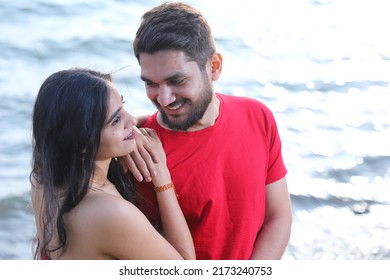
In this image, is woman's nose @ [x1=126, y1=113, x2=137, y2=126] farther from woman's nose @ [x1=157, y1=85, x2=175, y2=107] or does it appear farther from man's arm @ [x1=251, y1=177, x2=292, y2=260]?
man's arm @ [x1=251, y1=177, x2=292, y2=260]

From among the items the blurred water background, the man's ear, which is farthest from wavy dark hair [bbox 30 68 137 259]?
the blurred water background

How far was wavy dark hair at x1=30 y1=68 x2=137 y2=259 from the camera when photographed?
278 cm

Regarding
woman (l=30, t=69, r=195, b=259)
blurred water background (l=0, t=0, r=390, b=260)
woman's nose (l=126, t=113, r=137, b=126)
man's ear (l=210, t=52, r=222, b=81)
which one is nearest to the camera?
woman (l=30, t=69, r=195, b=259)

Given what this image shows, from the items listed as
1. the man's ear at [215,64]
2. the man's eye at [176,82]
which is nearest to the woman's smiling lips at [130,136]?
the man's eye at [176,82]

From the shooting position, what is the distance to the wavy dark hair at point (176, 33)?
2.98 meters

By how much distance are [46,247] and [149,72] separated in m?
0.76

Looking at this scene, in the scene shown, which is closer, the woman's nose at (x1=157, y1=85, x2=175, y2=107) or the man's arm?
the woman's nose at (x1=157, y1=85, x2=175, y2=107)

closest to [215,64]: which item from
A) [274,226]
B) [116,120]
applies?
[116,120]

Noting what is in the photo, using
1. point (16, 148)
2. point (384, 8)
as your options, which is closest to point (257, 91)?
point (16, 148)

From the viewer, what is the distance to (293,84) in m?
6.89

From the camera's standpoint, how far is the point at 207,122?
10.2 feet

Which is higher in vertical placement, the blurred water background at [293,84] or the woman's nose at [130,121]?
the woman's nose at [130,121]

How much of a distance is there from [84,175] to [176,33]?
66cm

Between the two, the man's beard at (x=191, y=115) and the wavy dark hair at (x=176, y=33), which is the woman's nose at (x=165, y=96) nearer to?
the man's beard at (x=191, y=115)
